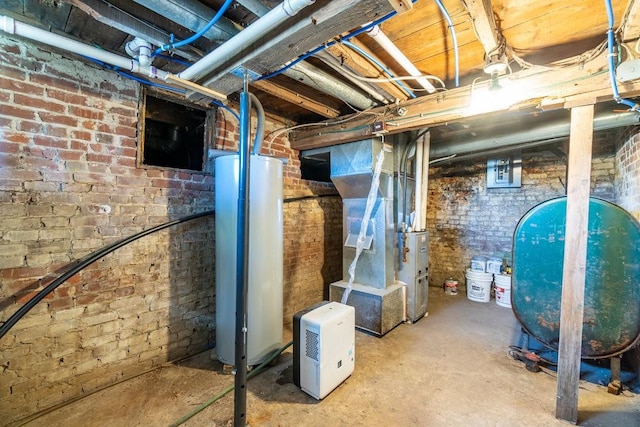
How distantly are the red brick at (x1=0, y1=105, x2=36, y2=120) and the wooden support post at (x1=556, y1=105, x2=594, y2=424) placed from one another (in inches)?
127

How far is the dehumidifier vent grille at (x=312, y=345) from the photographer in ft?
6.16

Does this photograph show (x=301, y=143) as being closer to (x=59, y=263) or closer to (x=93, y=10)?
(x=93, y=10)

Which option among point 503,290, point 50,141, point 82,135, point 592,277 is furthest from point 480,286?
point 50,141

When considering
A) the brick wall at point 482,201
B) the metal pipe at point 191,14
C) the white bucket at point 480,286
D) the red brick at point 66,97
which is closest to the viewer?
the metal pipe at point 191,14

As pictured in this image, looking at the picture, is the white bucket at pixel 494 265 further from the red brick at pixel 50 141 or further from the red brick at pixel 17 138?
the red brick at pixel 17 138

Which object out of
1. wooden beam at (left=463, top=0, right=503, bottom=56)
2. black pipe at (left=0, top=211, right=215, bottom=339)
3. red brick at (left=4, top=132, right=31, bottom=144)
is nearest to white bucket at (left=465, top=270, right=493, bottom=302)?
wooden beam at (left=463, top=0, right=503, bottom=56)

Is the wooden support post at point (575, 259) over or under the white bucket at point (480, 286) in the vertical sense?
over

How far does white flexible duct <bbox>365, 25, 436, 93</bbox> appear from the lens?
59.3 inches

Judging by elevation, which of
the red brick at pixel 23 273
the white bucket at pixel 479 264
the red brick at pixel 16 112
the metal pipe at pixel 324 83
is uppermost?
the metal pipe at pixel 324 83

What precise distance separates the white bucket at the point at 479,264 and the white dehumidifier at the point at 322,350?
9.43 ft

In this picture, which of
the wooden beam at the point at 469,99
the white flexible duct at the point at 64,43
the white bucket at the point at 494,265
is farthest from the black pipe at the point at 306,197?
the white bucket at the point at 494,265

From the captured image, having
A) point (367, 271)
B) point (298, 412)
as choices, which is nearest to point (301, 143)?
point (367, 271)

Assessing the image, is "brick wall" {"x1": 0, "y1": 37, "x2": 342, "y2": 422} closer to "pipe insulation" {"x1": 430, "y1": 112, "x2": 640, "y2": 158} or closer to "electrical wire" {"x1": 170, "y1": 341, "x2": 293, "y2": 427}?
"electrical wire" {"x1": 170, "y1": 341, "x2": 293, "y2": 427}

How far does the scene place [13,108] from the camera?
1.60 m
